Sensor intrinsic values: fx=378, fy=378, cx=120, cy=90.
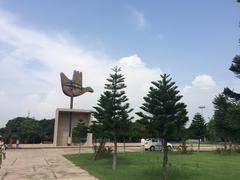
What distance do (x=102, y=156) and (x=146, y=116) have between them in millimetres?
13899

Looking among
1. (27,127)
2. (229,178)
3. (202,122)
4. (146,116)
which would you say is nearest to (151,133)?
(146,116)

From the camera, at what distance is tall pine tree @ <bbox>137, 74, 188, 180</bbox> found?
53.7ft

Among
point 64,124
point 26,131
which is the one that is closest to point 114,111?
point 64,124

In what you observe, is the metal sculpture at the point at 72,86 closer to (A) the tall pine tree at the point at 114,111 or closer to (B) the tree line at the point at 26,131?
(B) the tree line at the point at 26,131

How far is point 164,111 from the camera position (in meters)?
16.6

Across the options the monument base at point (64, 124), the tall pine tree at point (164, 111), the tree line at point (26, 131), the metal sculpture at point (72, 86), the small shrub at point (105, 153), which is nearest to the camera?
the tall pine tree at point (164, 111)

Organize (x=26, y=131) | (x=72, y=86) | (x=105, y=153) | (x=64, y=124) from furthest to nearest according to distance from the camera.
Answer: (x=26, y=131)
(x=72, y=86)
(x=64, y=124)
(x=105, y=153)

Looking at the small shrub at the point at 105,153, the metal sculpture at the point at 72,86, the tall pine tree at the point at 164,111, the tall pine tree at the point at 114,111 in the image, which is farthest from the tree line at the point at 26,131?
the tall pine tree at the point at 164,111

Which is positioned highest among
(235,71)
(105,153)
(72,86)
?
(72,86)

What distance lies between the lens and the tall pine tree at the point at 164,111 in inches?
644

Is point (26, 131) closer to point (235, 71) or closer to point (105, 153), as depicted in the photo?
point (105, 153)

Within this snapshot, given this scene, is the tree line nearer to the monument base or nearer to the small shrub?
the monument base

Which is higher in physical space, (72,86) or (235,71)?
(72,86)

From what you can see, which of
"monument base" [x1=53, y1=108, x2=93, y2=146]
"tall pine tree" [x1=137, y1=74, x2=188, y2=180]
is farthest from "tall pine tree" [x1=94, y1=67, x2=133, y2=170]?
"monument base" [x1=53, y1=108, x2=93, y2=146]
